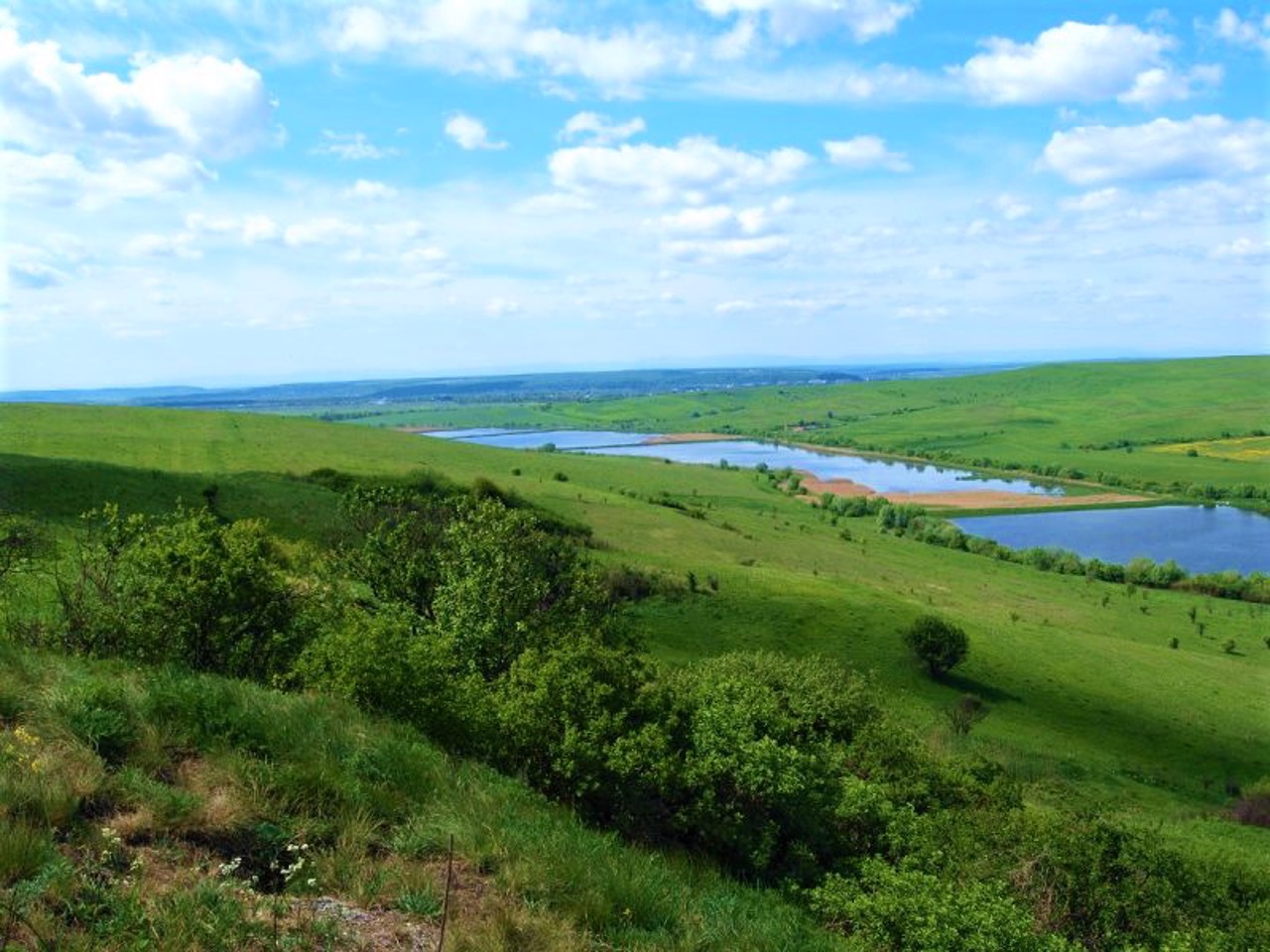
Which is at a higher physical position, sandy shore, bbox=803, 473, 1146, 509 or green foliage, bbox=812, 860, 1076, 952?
green foliage, bbox=812, 860, 1076, 952

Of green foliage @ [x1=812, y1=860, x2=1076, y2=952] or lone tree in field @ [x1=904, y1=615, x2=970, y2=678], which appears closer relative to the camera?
green foliage @ [x1=812, y1=860, x2=1076, y2=952]

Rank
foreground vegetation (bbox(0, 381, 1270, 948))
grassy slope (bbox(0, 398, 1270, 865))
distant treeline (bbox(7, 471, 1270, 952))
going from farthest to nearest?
grassy slope (bbox(0, 398, 1270, 865)) → foreground vegetation (bbox(0, 381, 1270, 948)) → distant treeline (bbox(7, 471, 1270, 952))

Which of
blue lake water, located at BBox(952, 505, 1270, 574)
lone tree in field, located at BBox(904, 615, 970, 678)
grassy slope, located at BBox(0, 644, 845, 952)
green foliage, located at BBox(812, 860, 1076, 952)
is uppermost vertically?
grassy slope, located at BBox(0, 644, 845, 952)

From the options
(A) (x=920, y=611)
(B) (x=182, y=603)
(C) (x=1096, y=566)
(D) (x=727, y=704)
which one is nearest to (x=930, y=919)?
(D) (x=727, y=704)

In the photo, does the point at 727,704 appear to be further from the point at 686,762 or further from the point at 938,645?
the point at 938,645

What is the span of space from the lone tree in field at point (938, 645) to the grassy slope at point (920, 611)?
147 cm

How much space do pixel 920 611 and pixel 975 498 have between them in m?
117

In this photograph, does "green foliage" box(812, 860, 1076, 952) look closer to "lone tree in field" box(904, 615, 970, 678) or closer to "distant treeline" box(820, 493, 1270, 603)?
"lone tree in field" box(904, 615, 970, 678)

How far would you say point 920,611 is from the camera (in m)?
69.1

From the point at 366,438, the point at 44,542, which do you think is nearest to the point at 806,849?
the point at 44,542

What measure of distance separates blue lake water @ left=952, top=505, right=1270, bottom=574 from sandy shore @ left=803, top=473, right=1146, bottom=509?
657 centimetres

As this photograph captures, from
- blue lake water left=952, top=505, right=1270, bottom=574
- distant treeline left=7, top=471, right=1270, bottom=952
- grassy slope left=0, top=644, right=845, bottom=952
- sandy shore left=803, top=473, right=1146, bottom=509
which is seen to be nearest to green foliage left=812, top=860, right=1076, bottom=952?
distant treeline left=7, top=471, right=1270, bottom=952

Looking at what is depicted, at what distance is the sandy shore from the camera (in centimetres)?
16450

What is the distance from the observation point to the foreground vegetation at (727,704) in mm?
15898
